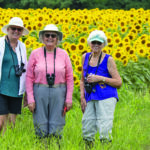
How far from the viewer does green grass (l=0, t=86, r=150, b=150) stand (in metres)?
3.94

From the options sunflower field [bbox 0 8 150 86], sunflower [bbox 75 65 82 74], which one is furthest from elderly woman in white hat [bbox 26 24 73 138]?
sunflower [bbox 75 65 82 74]

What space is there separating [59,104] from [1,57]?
0.90 metres

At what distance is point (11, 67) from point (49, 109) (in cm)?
69

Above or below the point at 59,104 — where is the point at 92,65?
above

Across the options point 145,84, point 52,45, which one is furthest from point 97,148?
point 145,84

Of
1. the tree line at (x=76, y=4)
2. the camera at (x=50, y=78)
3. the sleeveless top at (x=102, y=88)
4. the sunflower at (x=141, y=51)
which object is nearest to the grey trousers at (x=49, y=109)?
the camera at (x=50, y=78)

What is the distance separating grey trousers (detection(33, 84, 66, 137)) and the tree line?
67.4 ft

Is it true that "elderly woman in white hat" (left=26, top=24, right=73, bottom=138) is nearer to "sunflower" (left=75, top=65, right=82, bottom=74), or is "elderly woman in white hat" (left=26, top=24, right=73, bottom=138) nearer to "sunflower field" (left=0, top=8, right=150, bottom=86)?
"sunflower field" (left=0, top=8, right=150, bottom=86)

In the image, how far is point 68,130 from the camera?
476 cm

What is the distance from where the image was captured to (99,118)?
13.3 feet

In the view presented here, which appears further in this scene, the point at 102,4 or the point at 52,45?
the point at 102,4

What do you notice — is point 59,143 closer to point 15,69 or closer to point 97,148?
point 97,148

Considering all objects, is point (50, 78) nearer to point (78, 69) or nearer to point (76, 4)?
point (78, 69)

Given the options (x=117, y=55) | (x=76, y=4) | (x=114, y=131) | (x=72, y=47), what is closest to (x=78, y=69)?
(x=72, y=47)
